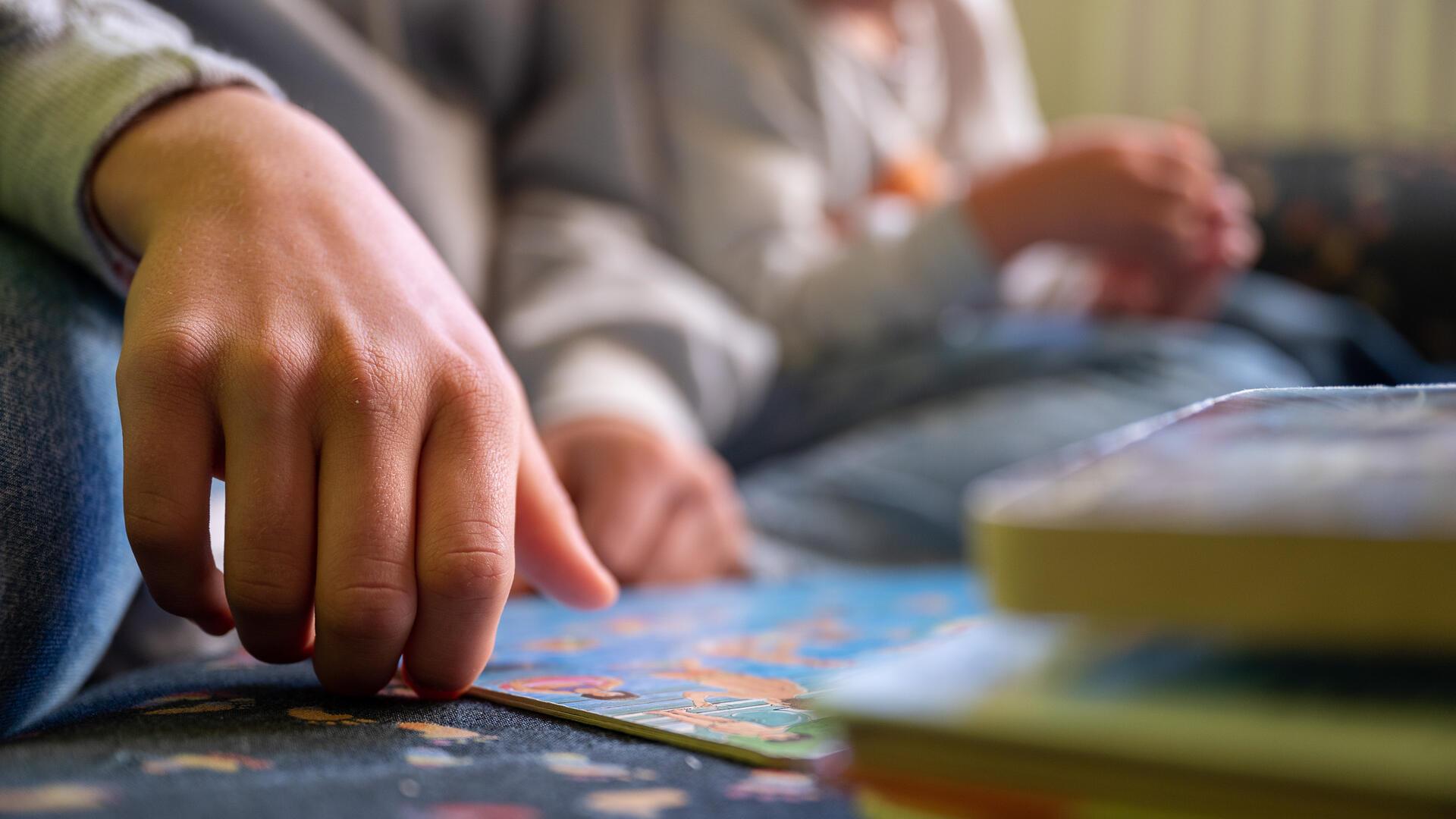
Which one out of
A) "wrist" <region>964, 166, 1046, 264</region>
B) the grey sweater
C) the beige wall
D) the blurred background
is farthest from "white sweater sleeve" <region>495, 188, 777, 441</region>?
the beige wall

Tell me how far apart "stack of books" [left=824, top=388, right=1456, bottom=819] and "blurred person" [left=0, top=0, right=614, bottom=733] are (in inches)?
5.2

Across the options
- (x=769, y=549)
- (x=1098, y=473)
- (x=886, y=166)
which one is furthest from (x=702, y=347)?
(x=1098, y=473)

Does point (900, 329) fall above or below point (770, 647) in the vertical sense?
above

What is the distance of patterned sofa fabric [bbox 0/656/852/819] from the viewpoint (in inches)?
7.7

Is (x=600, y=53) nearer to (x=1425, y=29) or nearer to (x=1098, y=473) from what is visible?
(x=1098, y=473)

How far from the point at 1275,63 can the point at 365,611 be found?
1.99 metres

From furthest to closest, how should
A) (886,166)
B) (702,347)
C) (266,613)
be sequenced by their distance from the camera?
(886,166) → (702,347) → (266,613)

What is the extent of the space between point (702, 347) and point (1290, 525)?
74 centimetres

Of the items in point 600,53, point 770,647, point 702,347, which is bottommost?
point 770,647

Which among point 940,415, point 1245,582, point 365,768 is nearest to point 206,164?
point 365,768

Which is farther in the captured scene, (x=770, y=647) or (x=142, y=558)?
(x=770, y=647)

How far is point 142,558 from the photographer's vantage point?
270 millimetres

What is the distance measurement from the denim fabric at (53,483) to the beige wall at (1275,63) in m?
1.79

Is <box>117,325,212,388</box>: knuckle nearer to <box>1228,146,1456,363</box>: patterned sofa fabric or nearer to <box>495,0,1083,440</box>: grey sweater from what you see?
<box>495,0,1083,440</box>: grey sweater
